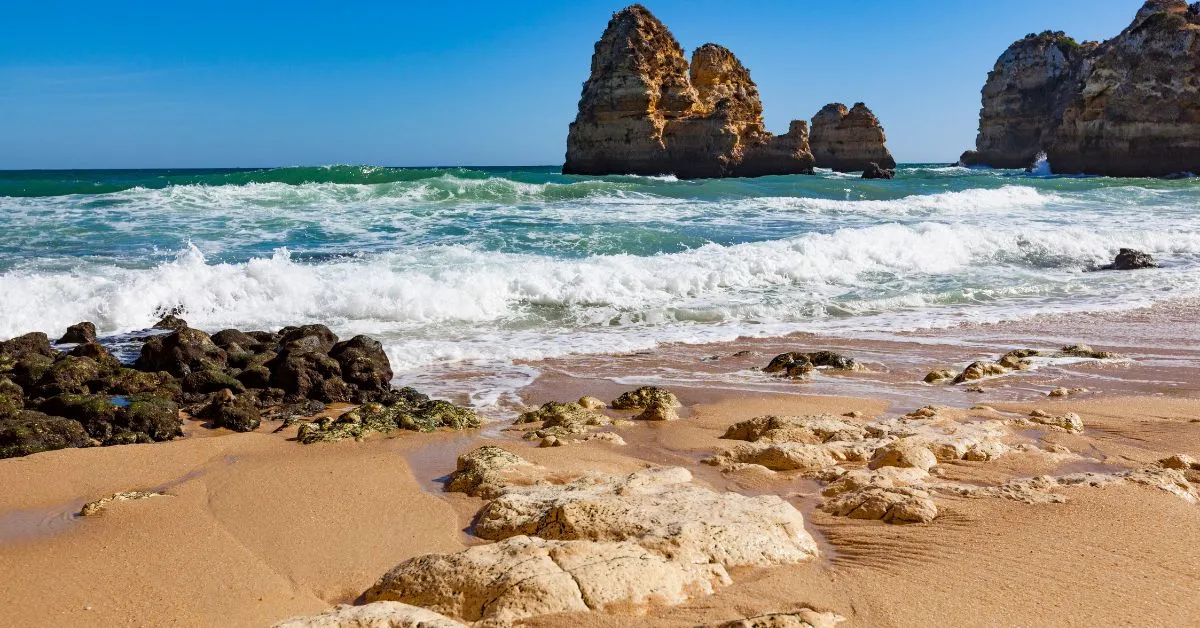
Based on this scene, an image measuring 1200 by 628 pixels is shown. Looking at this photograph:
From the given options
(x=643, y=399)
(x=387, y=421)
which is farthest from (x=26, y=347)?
(x=643, y=399)

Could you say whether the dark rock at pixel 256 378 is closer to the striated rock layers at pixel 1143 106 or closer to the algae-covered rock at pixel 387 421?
the algae-covered rock at pixel 387 421

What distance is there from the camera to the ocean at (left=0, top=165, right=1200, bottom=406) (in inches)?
349

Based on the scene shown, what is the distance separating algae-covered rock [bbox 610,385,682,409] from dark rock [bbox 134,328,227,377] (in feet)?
10.3

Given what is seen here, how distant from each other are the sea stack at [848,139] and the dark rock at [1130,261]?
42.9 metres

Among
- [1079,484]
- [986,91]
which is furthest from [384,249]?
[986,91]

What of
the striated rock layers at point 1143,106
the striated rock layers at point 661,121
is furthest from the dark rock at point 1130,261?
the striated rock layers at point 1143,106

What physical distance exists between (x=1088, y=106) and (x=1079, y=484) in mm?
51893

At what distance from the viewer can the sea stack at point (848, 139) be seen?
55.7 meters

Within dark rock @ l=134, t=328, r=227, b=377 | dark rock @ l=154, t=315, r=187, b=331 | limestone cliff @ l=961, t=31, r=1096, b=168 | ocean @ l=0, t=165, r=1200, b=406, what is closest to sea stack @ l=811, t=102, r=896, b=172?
limestone cliff @ l=961, t=31, r=1096, b=168

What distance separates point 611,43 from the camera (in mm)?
48188

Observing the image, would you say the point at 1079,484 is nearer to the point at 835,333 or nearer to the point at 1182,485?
the point at 1182,485

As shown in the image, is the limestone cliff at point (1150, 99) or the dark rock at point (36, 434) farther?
the limestone cliff at point (1150, 99)

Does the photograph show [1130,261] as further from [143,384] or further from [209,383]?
[143,384]

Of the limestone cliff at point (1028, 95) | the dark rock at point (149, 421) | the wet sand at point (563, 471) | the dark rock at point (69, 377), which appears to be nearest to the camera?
the wet sand at point (563, 471)
